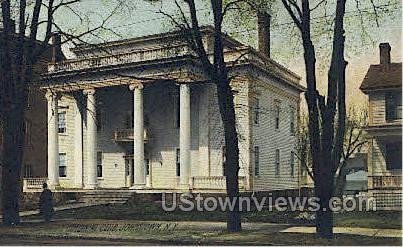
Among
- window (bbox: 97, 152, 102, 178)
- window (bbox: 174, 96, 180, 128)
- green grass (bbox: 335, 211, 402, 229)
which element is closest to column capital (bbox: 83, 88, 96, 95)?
window (bbox: 174, 96, 180, 128)

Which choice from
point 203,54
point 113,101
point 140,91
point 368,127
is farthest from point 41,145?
point 203,54

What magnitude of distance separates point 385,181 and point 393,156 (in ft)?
11.2

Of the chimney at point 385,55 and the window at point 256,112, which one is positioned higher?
the chimney at point 385,55

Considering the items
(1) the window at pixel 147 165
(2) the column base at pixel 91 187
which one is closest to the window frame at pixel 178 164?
(1) the window at pixel 147 165

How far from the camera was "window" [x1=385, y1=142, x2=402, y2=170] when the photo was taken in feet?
102

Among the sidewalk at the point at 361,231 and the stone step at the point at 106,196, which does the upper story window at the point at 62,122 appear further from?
the sidewalk at the point at 361,231

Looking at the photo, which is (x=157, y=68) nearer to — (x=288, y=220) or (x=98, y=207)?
(x=98, y=207)

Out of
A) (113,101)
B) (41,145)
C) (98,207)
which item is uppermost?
(113,101)

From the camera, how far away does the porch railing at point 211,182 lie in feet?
104

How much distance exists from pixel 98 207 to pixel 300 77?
1787 cm

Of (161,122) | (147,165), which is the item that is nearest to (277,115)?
(161,122)

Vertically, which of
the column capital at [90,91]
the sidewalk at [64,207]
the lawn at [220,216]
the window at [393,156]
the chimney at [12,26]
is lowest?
the sidewalk at [64,207]

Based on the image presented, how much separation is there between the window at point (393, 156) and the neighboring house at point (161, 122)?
23.7 feet

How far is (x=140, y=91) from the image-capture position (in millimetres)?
34000
